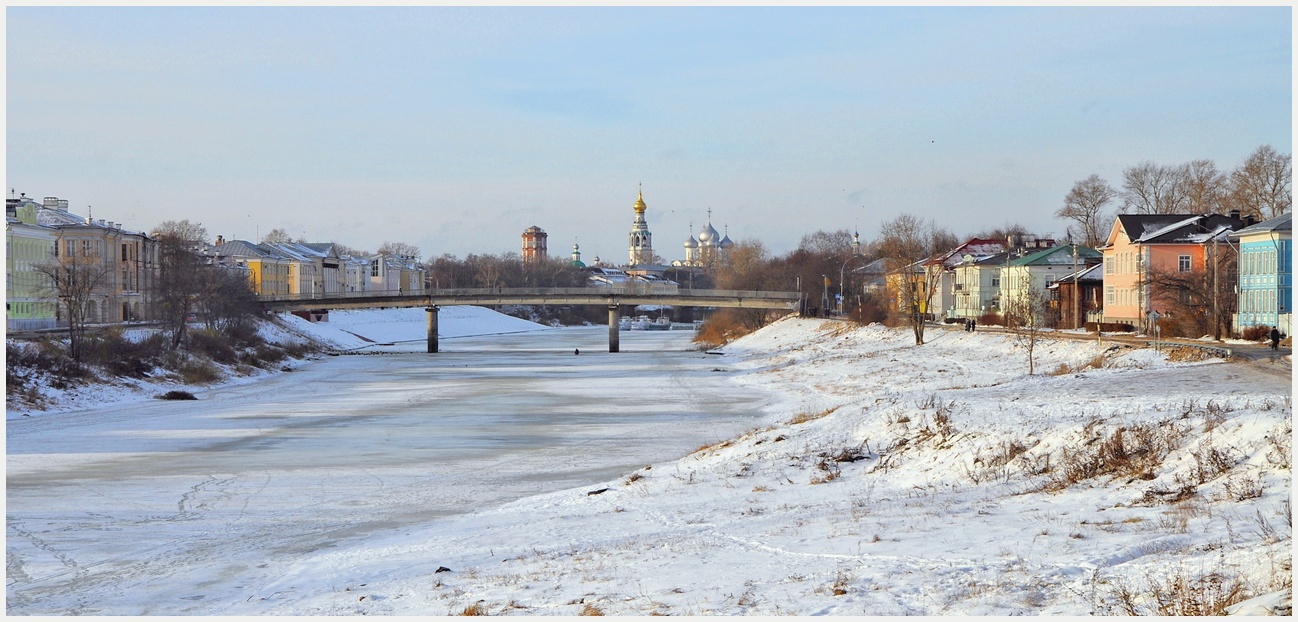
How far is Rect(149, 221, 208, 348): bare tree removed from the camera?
255ft

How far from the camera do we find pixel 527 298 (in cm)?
11406

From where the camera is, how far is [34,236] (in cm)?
8631

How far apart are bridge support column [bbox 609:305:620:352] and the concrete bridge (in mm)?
108

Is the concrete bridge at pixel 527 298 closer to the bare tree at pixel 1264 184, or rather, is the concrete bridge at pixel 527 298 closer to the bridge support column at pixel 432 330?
the bridge support column at pixel 432 330

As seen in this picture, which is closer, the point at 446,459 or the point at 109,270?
the point at 446,459

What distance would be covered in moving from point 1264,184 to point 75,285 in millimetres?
79986

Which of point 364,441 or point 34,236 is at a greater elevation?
point 34,236

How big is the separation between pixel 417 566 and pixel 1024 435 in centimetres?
1105

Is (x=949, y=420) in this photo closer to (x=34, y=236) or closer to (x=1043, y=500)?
(x=1043, y=500)

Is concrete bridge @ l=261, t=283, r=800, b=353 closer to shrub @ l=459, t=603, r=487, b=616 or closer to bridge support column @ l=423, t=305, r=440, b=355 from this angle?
bridge support column @ l=423, t=305, r=440, b=355

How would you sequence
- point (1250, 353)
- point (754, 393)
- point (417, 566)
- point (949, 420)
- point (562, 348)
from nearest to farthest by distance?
point (417, 566), point (949, 420), point (1250, 353), point (754, 393), point (562, 348)

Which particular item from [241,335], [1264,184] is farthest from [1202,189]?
[241,335]

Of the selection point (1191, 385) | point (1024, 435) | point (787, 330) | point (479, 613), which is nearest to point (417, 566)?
point (479, 613)

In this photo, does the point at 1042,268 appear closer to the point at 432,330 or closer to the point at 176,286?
the point at 432,330
